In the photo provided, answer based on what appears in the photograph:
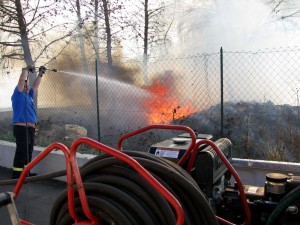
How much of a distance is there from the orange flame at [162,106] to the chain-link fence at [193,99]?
3 centimetres

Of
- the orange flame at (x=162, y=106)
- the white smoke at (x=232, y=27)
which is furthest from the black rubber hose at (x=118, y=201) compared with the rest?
the white smoke at (x=232, y=27)

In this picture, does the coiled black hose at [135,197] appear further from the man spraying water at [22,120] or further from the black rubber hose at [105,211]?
the man spraying water at [22,120]

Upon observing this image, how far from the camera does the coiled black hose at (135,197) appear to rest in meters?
1.91

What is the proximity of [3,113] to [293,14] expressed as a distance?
40.1 ft

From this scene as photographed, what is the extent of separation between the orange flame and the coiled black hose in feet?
22.1

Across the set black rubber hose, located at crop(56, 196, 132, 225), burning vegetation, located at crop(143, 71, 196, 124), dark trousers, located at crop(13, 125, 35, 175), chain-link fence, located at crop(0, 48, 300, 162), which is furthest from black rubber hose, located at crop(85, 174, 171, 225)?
burning vegetation, located at crop(143, 71, 196, 124)

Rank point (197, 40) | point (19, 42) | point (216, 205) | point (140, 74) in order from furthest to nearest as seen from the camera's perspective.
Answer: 1. point (197, 40)
2. point (140, 74)
3. point (19, 42)
4. point (216, 205)

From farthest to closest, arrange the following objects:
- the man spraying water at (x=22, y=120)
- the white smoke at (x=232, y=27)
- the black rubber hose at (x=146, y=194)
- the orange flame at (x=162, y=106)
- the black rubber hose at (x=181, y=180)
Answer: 1. the white smoke at (x=232, y=27)
2. the orange flame at (x=162, y=106)
3. the man spraying water at (x=22, y=120)
4. the black rubber hose at (x=181, y=180)
5. the black rubber hose at (x=146, y=194)

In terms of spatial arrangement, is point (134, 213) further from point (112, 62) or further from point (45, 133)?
point (112, 62)

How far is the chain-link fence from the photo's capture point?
7.43 m

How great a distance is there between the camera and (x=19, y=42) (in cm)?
1145

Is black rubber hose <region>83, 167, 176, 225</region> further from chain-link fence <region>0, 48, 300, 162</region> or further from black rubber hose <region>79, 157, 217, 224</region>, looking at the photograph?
chain-link fence <region>0, 48, 300, 162</region>

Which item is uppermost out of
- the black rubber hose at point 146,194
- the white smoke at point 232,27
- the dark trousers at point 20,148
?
the white smoke at point 232,27

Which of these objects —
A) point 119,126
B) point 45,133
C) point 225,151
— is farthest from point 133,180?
point 119,126
